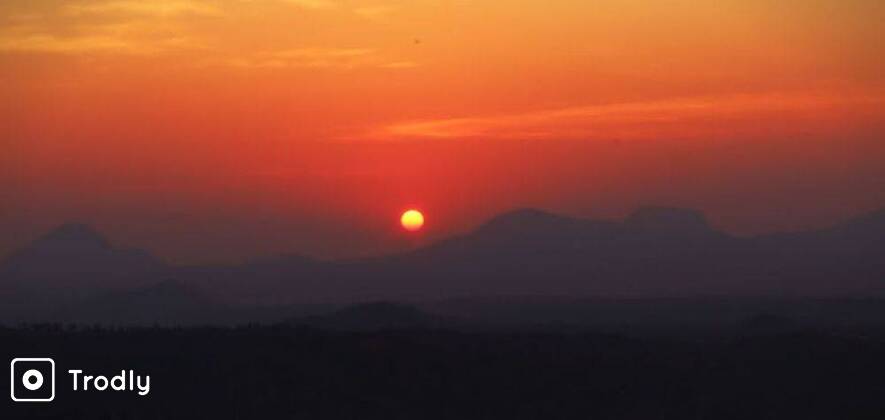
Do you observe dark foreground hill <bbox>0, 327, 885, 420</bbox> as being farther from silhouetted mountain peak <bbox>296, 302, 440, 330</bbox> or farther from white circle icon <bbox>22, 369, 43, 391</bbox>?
silhouetted mountain peak <bbox>296, 302, 440, 330</bbox>

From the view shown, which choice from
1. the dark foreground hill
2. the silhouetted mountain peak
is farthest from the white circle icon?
the silhouetted mountain peak

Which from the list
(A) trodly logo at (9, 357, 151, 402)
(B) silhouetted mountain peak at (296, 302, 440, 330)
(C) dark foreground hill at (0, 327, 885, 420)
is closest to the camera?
(A) trodly logo at (9, 357, 151, 402)

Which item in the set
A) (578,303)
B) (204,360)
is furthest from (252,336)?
(578,303)

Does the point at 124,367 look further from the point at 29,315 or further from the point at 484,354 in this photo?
the point at 29,315

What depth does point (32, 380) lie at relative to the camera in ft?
130

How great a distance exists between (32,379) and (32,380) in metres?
0.10

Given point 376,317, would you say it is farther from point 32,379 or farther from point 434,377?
point 32,379

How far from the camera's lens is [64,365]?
41.6m

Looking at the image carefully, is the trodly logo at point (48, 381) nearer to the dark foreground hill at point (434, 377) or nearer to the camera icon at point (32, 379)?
the camera icon at point (32, 379)

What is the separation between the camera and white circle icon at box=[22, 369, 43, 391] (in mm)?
39062

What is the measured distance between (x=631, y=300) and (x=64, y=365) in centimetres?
8324

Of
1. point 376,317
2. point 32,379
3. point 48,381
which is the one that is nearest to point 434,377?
point 48,381

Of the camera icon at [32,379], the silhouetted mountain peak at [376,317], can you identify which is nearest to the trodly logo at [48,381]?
the camera icon at [32,379]

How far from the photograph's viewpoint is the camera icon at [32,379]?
126ft
